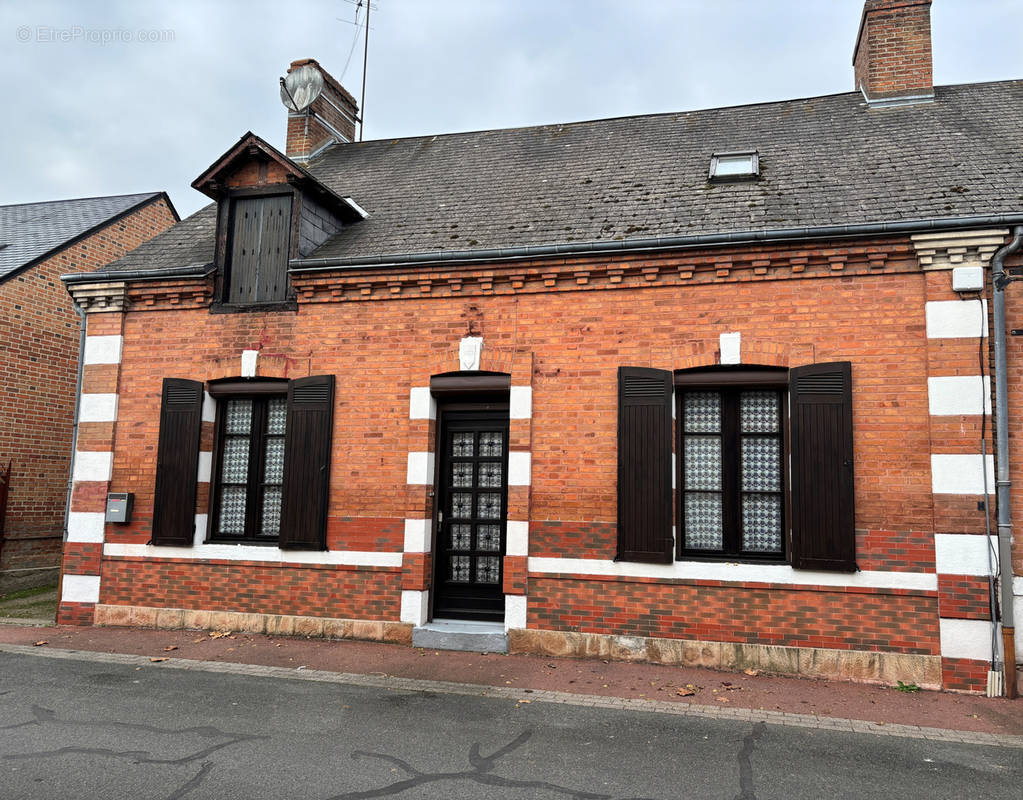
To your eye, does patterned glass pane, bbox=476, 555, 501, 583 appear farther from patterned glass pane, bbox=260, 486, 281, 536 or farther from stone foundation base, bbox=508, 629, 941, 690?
patterned glass pane, bbox=260, 486, 281, 536

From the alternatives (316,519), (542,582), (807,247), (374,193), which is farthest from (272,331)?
(807,247)

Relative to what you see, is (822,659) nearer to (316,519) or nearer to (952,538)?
(952,538)

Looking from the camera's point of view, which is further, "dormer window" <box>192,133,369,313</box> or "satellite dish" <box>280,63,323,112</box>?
"satellite dish" <box>280,63,323,112</box>

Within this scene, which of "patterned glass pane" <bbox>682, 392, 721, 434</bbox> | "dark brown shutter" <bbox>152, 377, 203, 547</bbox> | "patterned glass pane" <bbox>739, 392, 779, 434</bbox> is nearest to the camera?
"patterned glass pane" <bbox>739, 392, 779, 434</bbox>

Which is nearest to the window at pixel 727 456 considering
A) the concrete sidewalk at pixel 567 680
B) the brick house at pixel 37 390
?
the concrete sidewalk at pixel 567 680

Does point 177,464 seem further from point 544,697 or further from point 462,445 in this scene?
point 544,697

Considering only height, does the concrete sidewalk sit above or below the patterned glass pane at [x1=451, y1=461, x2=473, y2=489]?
below

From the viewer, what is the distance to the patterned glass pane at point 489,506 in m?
8.52

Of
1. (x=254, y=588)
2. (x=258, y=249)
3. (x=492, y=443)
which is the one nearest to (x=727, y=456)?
(x=492, y=443)

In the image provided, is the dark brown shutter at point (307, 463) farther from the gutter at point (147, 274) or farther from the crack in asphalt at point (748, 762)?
the crack in asphalt at point (748, 762)

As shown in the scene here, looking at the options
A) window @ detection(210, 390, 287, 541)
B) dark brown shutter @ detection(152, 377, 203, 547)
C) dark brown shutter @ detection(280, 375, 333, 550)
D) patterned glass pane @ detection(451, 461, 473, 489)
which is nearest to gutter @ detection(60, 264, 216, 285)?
dark brown shutter @ detection(152, 377, 203, 547)

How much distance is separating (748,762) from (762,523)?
2950mm

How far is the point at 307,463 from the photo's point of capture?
8.62m

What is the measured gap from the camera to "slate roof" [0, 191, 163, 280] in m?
13.1
